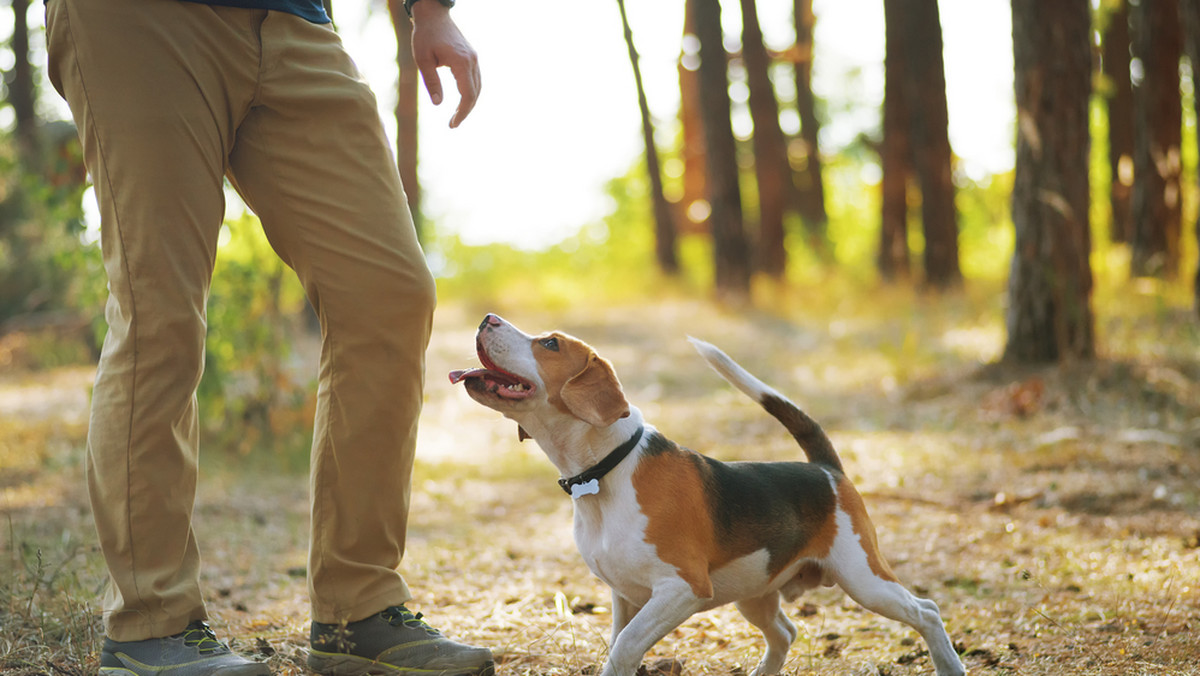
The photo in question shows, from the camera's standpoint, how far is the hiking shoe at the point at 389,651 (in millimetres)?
2844

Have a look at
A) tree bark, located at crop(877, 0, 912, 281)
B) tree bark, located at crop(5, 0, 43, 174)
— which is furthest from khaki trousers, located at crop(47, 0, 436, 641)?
tree bark, located at crop(5, 0, 43, 174)

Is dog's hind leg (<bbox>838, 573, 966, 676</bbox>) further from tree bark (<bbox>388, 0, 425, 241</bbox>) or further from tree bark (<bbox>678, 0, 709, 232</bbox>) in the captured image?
tree bark (<bbox>678, 0, 709, 232</bbox>)

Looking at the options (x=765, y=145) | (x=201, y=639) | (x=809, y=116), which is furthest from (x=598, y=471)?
(x=809, y=116)

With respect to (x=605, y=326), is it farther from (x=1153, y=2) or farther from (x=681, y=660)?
(x=681, y=660)

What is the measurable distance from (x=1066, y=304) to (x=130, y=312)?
22.1 ft

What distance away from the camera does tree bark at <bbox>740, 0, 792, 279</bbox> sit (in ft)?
55.8

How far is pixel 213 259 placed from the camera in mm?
2760

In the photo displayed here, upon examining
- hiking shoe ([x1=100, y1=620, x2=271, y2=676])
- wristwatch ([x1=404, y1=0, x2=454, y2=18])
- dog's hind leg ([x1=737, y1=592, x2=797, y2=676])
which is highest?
wristwatch ([x1=404, y1=0, x2=454, y2=18])

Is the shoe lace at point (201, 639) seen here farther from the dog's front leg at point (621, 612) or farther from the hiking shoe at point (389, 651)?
the dog's front leg at point (621, 612)

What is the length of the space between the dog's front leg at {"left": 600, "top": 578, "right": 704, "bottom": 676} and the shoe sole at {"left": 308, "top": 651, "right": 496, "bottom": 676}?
37 cm

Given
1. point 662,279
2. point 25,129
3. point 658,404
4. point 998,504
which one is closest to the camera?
point 998,504

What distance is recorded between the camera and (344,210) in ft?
9.11

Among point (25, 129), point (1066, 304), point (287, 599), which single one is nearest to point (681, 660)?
point (287, 599)

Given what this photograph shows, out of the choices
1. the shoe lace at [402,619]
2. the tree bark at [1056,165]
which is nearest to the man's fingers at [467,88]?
the shoe lace at [402,619]
